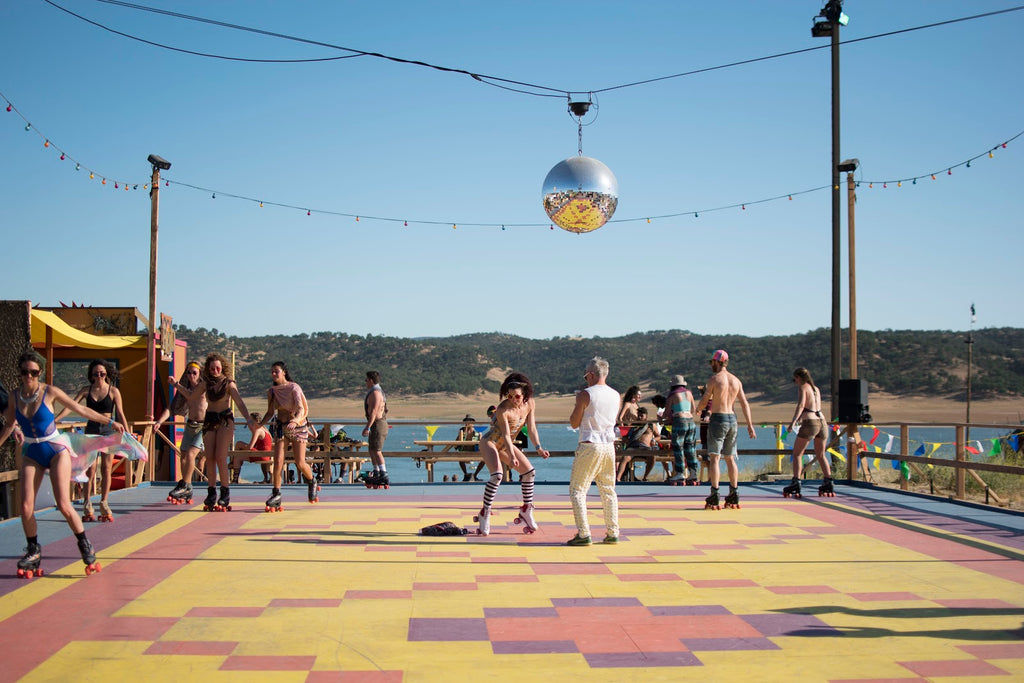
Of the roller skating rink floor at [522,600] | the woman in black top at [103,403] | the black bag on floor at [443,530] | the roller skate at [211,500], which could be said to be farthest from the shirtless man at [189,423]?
the black bag on floor at [443,530]

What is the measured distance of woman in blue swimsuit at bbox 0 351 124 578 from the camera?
7648mm

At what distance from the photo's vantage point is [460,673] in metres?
5.16

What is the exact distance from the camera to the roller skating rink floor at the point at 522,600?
17.5 feet

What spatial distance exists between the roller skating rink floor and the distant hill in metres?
76.6

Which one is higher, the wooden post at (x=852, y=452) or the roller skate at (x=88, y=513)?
the wooden post at (x=852, y=452)

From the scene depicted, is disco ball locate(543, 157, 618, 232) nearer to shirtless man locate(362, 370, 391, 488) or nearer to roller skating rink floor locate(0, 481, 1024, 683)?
roller skating rink floor locate(0, 481, 1024, 683)

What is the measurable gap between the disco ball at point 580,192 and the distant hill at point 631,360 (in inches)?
3024

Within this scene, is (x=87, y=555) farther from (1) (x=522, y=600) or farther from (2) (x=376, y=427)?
(2) (x=376, y=427)

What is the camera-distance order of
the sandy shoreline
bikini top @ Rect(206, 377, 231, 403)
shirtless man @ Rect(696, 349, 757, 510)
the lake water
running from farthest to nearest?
the sandy shoreline, the lake water, shirtless man @ Rect(696, 349, 757, 510), bikini top @ Rect(206, 377, 231, 403)

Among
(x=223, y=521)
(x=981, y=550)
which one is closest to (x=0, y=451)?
(x=223, y=521)

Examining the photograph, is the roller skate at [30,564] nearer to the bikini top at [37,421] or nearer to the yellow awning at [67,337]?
the bikini top at [37,421]

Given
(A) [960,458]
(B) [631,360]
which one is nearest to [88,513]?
(A) [960,458]

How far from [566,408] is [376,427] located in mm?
74422

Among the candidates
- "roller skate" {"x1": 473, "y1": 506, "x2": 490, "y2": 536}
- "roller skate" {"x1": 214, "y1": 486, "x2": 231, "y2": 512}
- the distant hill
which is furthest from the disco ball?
the distant hill
